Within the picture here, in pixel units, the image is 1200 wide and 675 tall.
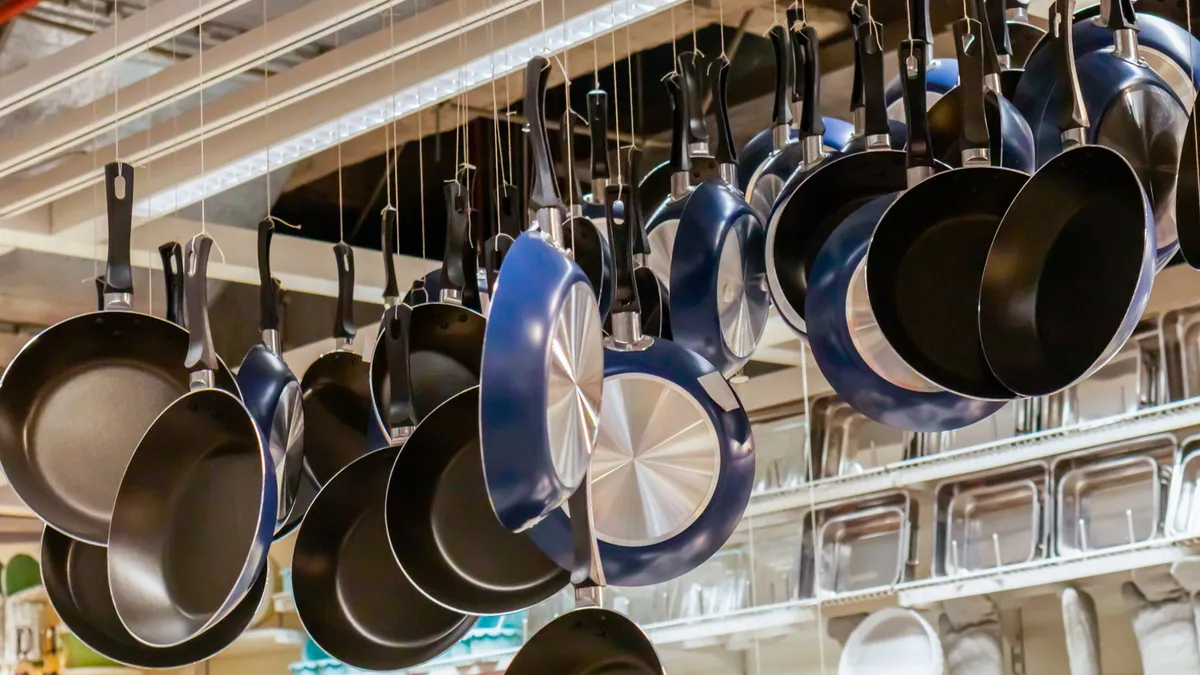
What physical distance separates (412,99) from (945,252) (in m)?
1.19

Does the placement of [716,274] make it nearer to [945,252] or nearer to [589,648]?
[945,252]

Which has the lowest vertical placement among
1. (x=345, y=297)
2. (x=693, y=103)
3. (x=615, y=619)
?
(x=615, y=619)

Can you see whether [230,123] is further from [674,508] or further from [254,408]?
[674,508]

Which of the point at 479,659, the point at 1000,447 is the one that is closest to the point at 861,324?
the point at 1000,447

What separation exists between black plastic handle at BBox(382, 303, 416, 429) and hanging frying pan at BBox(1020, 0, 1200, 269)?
812 mm

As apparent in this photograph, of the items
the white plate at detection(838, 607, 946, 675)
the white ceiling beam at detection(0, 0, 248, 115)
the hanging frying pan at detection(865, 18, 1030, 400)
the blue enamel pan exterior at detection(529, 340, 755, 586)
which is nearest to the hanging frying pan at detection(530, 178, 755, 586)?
the blue enamel pan exterior at detection(529, 340, 755, 586)

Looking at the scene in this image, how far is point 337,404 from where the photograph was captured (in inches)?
89.1

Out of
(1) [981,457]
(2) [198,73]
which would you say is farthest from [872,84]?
(1) [981,457]

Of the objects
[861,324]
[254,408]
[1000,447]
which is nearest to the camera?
[861,324]

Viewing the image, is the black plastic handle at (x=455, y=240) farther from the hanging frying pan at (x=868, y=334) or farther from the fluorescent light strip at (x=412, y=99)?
the hanging frying pan at (x=868, y=334)

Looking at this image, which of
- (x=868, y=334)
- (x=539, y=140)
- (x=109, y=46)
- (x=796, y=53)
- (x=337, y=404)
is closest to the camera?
(x=539, y=140)

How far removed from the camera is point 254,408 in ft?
6.58

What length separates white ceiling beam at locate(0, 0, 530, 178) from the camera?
7.71 feet

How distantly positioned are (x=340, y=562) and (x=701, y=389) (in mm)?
580
